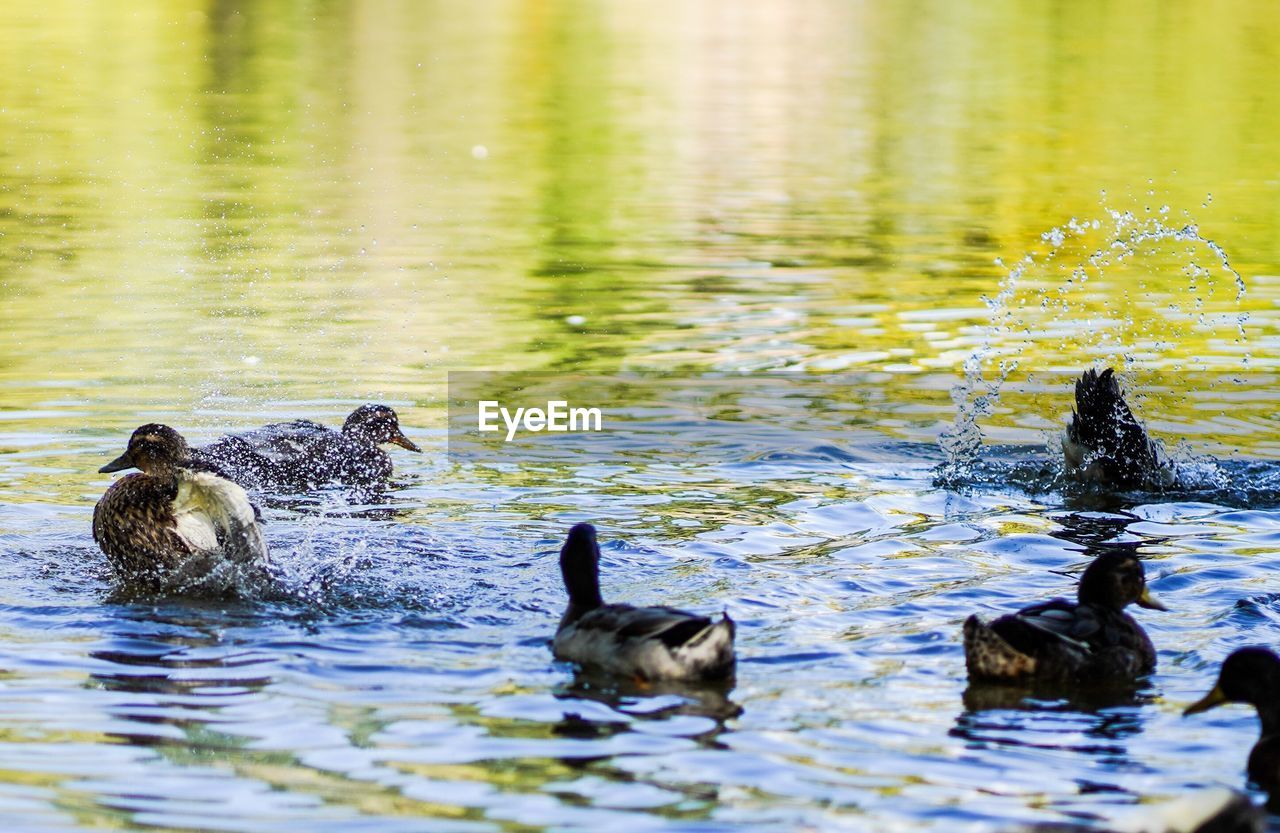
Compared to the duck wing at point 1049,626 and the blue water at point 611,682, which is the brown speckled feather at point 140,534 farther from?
the duck wing at point 1049,626

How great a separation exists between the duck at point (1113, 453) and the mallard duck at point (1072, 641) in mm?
3855

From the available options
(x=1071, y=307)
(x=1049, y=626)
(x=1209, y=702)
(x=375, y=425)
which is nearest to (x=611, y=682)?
(x=1049, y=626)

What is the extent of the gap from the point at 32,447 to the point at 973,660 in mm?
7537

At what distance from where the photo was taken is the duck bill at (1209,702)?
7504 millimetres

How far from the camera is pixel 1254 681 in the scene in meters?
7.27

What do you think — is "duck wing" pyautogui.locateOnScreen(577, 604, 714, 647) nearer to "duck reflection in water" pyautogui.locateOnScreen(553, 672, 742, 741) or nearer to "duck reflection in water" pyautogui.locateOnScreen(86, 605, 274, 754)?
"duck reflection in water" pyautogui.locateOnScreen(553, 672, 742, 741)

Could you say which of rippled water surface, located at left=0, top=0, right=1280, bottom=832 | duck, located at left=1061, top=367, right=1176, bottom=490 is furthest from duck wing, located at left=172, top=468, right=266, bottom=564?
duck, located at left=1061, top=367, right=1176, bottom=490

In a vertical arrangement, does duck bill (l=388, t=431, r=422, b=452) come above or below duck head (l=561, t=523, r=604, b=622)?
above

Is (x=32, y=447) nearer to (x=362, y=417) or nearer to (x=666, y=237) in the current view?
(x=362, y=417)

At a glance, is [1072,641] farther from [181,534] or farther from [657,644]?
[181,534]

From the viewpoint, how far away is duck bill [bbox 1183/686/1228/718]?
7.50 m

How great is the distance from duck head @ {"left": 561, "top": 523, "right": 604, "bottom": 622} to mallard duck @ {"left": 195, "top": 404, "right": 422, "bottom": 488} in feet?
13.7

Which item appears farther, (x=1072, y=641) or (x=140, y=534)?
(x=140, y=534)

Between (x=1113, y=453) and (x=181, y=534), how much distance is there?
6346mm
